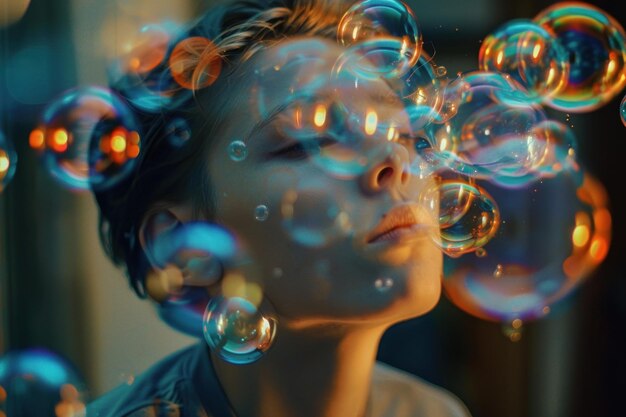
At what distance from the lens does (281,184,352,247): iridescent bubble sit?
96cm

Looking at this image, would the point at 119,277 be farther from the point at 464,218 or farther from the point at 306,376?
the point at 464,218

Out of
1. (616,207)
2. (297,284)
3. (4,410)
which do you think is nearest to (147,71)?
(297,284)

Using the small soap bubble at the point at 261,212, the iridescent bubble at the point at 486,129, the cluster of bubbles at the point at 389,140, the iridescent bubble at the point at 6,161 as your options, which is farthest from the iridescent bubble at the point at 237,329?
the iridescent bubble at the point at 6,161

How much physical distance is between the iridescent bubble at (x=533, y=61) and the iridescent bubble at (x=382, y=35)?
5.7 inches

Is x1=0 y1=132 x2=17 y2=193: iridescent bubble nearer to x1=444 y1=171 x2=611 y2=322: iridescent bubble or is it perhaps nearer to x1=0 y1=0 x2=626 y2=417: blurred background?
x1=0 y1=0 x2=626 y2=417: blurred background

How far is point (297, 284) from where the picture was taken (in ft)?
3.25

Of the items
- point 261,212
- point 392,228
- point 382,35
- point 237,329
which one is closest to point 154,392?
point 237,329

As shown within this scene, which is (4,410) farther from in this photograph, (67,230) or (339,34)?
(339,34)

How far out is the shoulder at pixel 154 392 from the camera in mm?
1068

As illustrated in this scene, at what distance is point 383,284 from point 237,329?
208 mm

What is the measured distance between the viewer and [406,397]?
1.13m

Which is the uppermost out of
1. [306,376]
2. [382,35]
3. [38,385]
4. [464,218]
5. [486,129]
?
[382,35]

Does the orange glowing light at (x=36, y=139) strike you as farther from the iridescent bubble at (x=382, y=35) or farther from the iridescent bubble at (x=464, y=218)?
the iridescent bubble at (x=464, y=218)

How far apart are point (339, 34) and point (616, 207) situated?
0.62m
